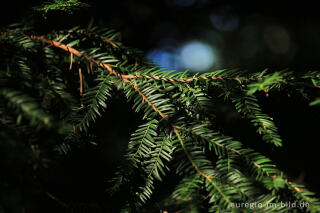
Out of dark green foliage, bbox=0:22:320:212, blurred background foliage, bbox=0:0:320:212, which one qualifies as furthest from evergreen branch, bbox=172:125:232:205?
blurred background foliage, bbox=0:0:320:212

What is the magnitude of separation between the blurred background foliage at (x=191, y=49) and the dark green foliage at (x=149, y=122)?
0.07 metres

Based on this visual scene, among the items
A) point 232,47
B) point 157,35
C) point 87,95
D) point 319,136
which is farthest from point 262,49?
point 87,95

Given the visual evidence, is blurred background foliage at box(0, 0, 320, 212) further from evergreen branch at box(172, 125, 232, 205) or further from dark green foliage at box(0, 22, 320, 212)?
evergreen branch at box(172, 125, 232, 205)

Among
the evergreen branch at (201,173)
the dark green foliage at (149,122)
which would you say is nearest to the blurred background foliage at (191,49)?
the dark green foliage at (149,122)

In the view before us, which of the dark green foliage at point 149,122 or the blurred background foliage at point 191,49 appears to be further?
the blurred background foliage at point 191,49

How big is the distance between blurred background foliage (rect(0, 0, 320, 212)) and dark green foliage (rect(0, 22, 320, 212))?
7cm

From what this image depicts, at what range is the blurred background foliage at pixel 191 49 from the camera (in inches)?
33.2

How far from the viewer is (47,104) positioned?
47 cm

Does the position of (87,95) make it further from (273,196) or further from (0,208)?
(273,196)

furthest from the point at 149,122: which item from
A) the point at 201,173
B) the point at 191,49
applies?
the point at 191,49

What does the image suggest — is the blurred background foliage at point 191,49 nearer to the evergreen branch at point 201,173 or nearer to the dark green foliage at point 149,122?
the dark green foliage at point 149,122

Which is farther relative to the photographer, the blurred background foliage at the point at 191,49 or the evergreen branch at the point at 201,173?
the blurred background foliage at the point at 191,49

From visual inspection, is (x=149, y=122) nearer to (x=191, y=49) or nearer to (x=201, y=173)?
(x=201, y=173)

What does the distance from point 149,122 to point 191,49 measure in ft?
10.5
